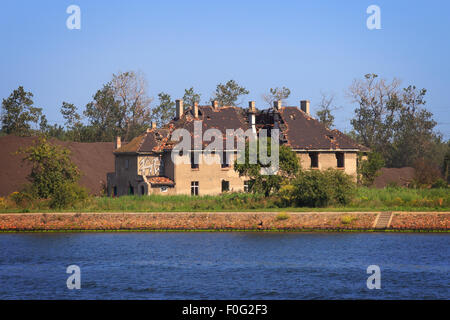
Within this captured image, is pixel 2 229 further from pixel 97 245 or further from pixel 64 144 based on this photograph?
pixel 64 144

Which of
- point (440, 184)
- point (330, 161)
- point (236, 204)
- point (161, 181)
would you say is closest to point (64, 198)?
point (161, 181)

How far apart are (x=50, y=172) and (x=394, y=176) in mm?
40043

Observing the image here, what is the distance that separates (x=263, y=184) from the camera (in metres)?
59.1

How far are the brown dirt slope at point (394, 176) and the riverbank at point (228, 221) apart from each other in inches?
1128

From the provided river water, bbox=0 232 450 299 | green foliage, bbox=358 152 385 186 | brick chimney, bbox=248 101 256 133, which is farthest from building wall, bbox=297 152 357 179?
river water, bbox=0 232 450 299

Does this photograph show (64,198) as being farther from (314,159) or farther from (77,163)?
(77,163)

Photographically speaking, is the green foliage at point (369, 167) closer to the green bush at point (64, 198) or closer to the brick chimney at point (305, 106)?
the brick chimney at point (305, 106)

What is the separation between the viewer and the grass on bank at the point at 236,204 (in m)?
53.6

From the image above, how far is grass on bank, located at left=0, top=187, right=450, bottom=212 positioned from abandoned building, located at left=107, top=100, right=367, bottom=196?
7.60 metres

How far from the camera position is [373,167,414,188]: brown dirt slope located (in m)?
80.0

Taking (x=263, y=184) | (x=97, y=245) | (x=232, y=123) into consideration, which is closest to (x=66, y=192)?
(x=97, y=245)

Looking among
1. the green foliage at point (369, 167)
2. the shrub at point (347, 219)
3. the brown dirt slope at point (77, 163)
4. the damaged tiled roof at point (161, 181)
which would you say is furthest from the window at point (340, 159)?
the brown dirt slope at point (77, 163)

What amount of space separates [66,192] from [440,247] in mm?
26314

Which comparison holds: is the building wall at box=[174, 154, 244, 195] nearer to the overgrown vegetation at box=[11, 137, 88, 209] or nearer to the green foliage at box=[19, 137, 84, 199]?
the green foliage at box=[19, 137, 84, 199]
